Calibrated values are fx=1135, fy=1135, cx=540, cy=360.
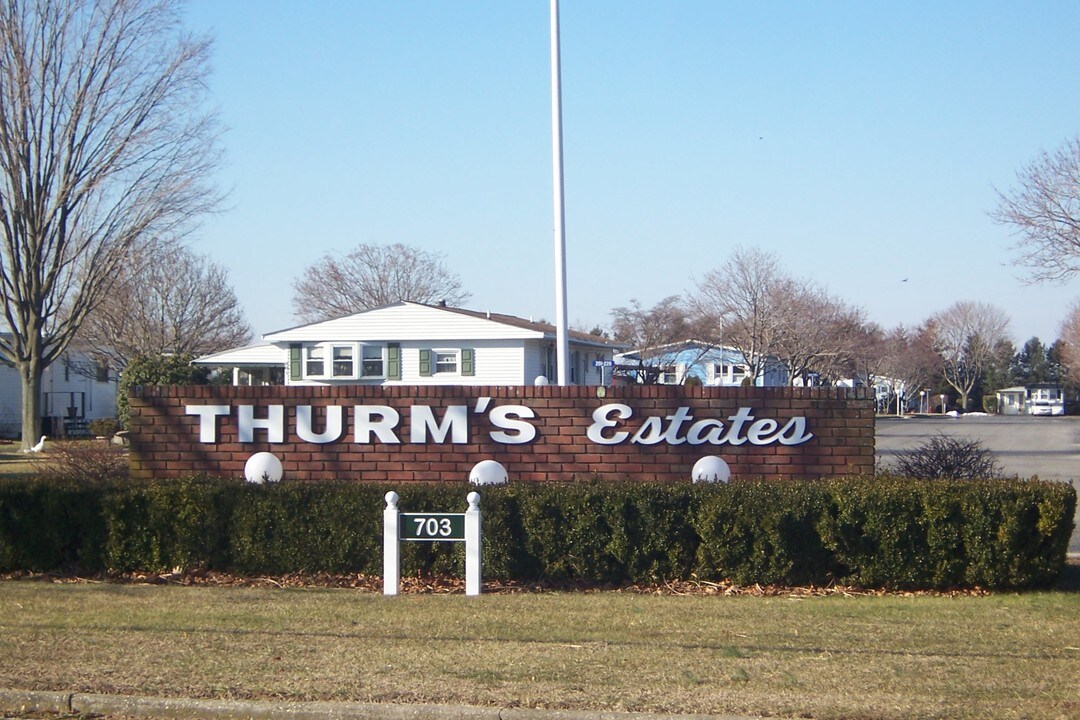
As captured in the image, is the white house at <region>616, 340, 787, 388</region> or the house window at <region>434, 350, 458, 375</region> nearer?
the house window at <region>434, 350, 458, 375</region>

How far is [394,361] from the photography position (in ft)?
146

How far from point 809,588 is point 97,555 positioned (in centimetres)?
662

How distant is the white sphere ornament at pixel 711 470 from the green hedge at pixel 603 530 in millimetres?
1067

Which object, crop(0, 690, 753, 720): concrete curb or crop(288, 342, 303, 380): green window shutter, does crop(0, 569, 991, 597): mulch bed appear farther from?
crop(288, 342, 303, 380): green window shutter

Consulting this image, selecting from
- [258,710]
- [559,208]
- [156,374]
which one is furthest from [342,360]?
[258,710]

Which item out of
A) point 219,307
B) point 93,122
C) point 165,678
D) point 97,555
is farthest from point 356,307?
point 165,678

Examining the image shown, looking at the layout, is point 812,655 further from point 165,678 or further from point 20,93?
point 20,93

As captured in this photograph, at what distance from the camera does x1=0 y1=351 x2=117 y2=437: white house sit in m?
50.4

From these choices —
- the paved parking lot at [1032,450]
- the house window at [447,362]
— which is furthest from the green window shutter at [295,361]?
the paved parking lot at [1032,450]

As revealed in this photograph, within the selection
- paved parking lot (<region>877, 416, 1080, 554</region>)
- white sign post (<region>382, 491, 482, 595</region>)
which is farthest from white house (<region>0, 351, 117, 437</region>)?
white sign post (<region>382, 491, 482, 595</region>)

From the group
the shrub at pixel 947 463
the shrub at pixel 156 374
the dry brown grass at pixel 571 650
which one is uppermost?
the shrub at pixel 156 374

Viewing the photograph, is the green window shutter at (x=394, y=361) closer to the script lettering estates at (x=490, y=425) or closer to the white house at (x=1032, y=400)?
the script lettering estates at (x=490, y=425)

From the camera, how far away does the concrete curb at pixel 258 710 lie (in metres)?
6.05

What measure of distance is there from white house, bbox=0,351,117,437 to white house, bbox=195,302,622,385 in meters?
11.6
